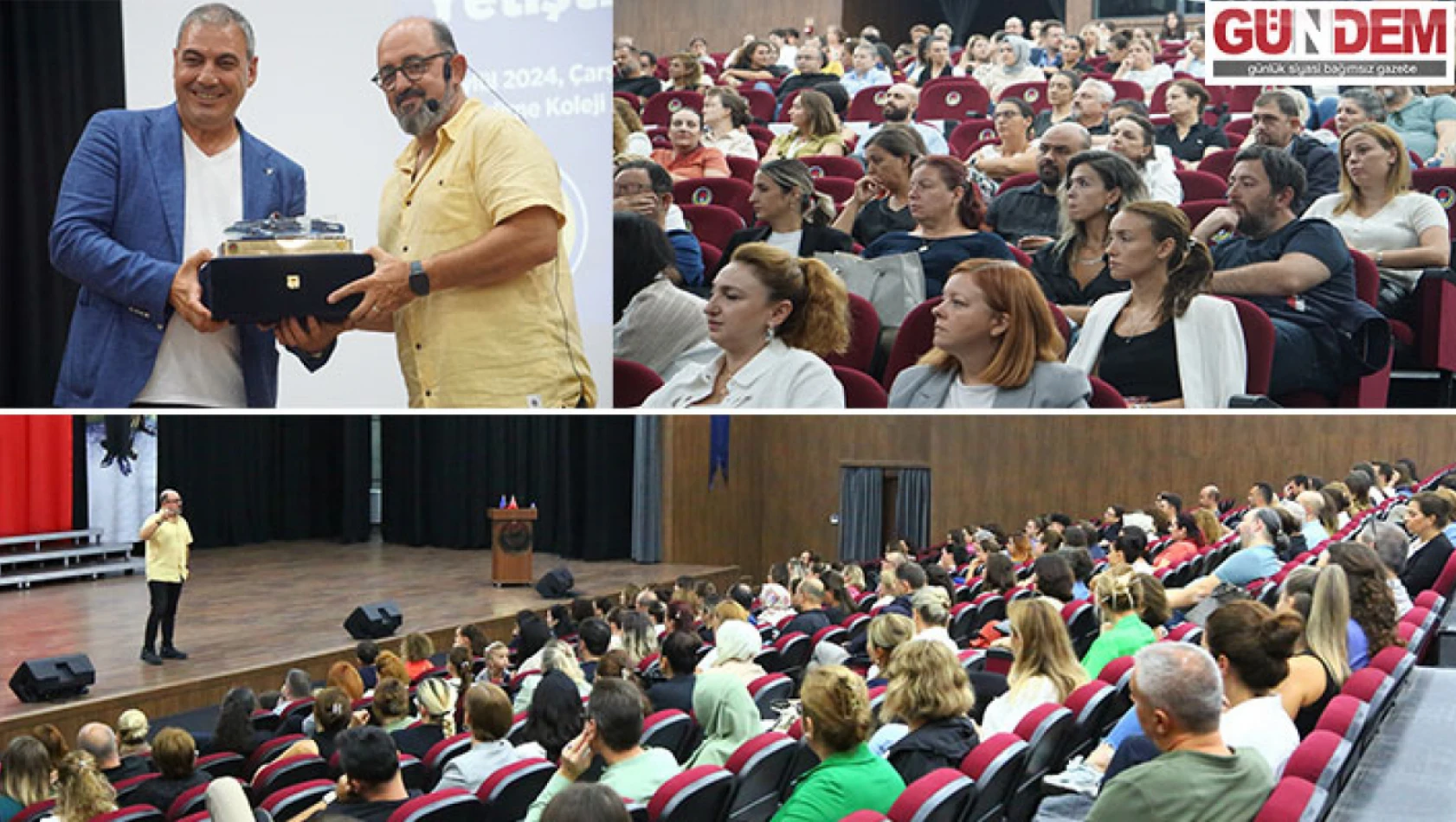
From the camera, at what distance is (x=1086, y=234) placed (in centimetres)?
432

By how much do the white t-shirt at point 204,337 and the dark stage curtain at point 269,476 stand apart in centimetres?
1194

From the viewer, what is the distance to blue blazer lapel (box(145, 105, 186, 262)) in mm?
3605

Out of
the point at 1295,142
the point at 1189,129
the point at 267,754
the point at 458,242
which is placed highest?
the point at 1189,129

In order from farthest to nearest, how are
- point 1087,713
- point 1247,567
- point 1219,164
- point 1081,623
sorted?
point 1247,567 < point 1081,623 < point 1219,164 < point 1087,713

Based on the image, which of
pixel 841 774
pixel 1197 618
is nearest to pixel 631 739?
pixel 841 774

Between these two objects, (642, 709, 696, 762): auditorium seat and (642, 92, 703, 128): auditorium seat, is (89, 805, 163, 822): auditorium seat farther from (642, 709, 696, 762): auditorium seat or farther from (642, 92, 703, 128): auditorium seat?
(642, 92, 703, 128): auditorium seat

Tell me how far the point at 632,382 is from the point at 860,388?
604 millimetres

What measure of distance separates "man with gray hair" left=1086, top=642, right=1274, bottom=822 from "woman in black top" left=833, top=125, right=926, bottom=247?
6.67 ft

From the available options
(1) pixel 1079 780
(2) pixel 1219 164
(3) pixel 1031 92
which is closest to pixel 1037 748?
(1) pixel 1079 780

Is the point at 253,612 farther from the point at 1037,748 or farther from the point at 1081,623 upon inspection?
the point at 1037,748

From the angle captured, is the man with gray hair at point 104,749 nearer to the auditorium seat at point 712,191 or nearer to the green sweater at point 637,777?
the green sweater at point 637,777

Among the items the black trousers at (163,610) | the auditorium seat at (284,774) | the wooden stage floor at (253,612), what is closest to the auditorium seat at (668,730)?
the auditorium seat at (284,774)

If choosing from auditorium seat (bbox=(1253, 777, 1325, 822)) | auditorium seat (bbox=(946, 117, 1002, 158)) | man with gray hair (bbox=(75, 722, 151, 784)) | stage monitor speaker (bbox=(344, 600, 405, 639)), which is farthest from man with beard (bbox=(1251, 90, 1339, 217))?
stage monitor speaker (bbox=(344, 600, 405, 639))

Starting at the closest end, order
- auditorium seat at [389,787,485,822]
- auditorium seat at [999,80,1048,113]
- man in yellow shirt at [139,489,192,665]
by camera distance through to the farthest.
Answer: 1. auditorium seat at [389,787,485,822]
2. auditorium seat at [999,80,1048,113]
3. man in yellow shirt at [139,489,192,665]
